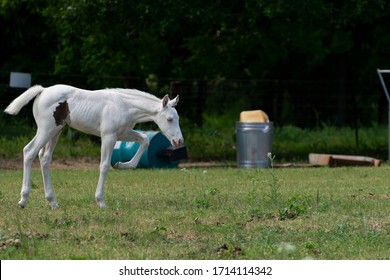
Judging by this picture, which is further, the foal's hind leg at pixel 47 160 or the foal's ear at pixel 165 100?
the foal's ear at pixel 165 100

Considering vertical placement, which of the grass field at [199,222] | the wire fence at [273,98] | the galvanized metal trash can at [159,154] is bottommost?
the wire fence at [273,98]

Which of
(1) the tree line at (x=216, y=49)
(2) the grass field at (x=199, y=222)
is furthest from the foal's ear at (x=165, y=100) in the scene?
(1) the tree line at (x=216, y=49)

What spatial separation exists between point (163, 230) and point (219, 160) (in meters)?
14.1

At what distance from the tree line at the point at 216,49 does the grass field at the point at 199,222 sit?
7.96 meters

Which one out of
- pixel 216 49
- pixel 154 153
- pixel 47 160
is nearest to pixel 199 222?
pixel 47 160

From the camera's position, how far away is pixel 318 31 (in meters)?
26.5

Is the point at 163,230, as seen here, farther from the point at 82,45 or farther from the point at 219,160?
the point at 82,45

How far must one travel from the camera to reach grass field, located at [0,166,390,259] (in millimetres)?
9148

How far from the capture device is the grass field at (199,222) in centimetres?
915

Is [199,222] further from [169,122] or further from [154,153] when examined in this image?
[154,153]

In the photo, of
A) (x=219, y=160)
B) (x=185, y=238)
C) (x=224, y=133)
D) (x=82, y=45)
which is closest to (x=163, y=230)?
(x=185, y=238)

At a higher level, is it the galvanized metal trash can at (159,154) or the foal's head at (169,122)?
the foal's head at (169,122)

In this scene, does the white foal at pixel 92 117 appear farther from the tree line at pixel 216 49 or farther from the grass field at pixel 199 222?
the tree line at pixel 216 49

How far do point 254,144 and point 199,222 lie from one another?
10.6m
